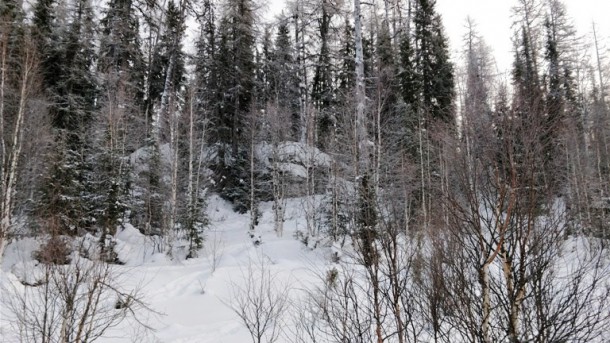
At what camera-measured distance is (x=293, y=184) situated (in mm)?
22844

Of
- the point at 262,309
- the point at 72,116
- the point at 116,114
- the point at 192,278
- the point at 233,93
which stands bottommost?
the point at 192,278

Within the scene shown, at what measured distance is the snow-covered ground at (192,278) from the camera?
24.8 ft

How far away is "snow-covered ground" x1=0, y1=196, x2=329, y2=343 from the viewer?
755cm

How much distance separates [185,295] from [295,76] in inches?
893

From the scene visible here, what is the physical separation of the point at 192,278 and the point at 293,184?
488 inches

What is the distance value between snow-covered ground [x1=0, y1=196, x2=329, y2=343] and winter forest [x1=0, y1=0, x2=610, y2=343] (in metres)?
0.09

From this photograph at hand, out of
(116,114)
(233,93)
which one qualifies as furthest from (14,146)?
(233,93)

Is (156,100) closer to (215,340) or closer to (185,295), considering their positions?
(185,295)

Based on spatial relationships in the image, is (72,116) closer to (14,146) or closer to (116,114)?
(116,114)

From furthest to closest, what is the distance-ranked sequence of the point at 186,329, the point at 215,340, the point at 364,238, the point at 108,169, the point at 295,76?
the point at 295,76 → the point at 108,169 → the point at 186,329 → the point at 215,340 → the point at 364,238

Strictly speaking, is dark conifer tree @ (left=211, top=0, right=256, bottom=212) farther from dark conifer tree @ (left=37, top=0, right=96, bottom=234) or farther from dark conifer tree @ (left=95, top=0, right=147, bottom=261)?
dark conifer tree @ (left=37, top=0, right=96, bottom=234)

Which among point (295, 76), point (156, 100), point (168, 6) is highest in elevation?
point (168, 6)

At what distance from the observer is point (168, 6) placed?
24422 millimetres

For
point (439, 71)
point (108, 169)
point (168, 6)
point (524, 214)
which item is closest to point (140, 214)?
point (108, 169)
